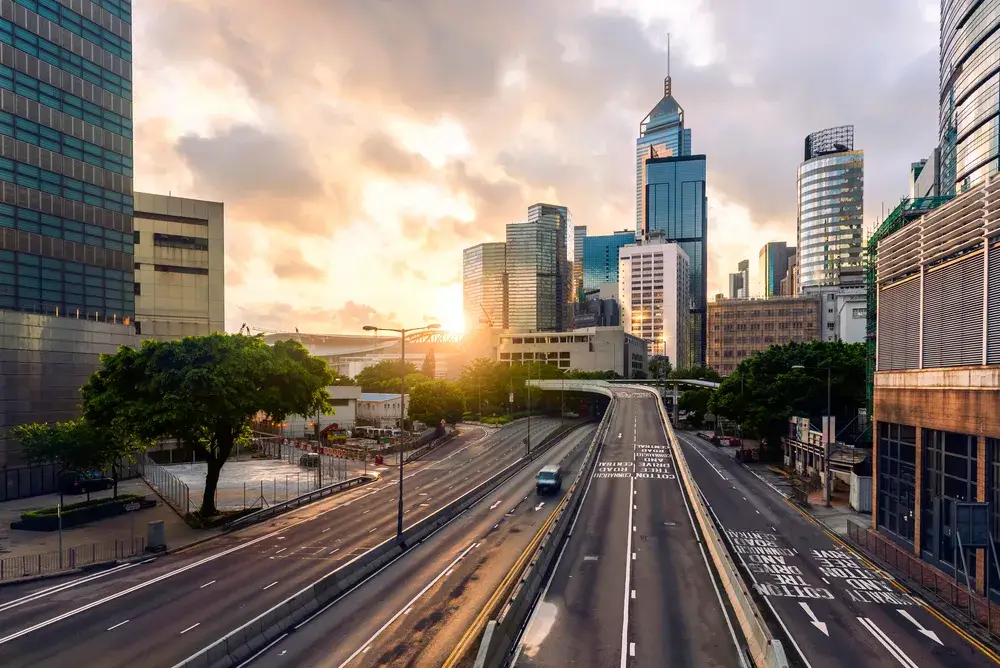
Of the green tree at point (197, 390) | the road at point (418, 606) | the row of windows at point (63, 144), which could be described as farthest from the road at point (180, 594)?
the row of windows at point (63, 144)

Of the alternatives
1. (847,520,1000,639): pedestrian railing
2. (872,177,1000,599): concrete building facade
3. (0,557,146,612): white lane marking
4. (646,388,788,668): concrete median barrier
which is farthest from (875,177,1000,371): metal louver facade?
(0,557,146,612): white lane marking

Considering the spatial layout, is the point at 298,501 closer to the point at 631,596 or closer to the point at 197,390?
the point at 197,390

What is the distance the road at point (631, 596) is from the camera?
22.3 m

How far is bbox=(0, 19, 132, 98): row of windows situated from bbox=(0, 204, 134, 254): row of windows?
14.6 m

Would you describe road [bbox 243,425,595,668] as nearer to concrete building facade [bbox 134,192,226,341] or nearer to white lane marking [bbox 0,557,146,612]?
white lane marking [bbox 0,557,146,612]

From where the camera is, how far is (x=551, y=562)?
1309 inches

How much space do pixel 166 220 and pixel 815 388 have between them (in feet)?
270

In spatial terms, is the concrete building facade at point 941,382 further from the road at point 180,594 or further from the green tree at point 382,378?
the green tree at point 382,378

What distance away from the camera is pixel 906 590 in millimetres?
30266

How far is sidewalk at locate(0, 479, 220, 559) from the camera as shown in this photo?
1444 inches

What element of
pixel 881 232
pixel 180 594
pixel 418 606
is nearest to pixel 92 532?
pixel 180 594

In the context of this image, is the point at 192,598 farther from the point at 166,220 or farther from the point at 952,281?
the point at 166,220

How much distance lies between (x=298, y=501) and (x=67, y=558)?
57.8ft

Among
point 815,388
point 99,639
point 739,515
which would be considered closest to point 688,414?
point 815,388
